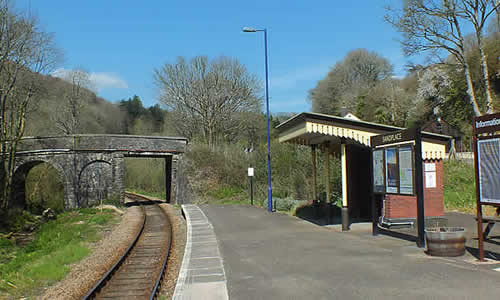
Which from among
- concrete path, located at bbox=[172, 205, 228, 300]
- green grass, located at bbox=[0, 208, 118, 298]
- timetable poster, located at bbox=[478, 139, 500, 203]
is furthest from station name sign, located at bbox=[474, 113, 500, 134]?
green grass, located at bbox=[0, 208, 118, 298]

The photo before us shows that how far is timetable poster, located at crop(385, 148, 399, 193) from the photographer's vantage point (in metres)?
10.6

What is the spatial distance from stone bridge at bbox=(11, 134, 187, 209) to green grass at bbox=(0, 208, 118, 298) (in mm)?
8685

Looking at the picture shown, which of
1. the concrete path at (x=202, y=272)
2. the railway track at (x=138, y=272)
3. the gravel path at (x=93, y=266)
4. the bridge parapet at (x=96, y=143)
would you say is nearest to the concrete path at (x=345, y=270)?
the concrete path at (x=202, y=272)

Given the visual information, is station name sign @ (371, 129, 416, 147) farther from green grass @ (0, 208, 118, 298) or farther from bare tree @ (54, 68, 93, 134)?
bare tree @ (54, 68, 93, 134)

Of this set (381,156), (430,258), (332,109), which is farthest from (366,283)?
(332,109)

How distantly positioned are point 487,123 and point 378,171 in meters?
3.83

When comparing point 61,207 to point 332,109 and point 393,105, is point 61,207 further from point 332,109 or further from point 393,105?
point 332,109

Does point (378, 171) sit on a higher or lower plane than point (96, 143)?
lower

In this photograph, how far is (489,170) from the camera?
7.96 meters

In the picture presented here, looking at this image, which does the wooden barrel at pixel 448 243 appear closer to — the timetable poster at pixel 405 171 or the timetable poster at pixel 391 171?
the timetable poster at pixel 405 171

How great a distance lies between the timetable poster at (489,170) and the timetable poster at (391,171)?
2.50m

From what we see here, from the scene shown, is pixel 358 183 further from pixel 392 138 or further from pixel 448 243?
pixel 448 243

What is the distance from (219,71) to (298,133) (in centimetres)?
3542

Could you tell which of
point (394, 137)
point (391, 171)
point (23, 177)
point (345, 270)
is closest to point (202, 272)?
point (345, 270)
